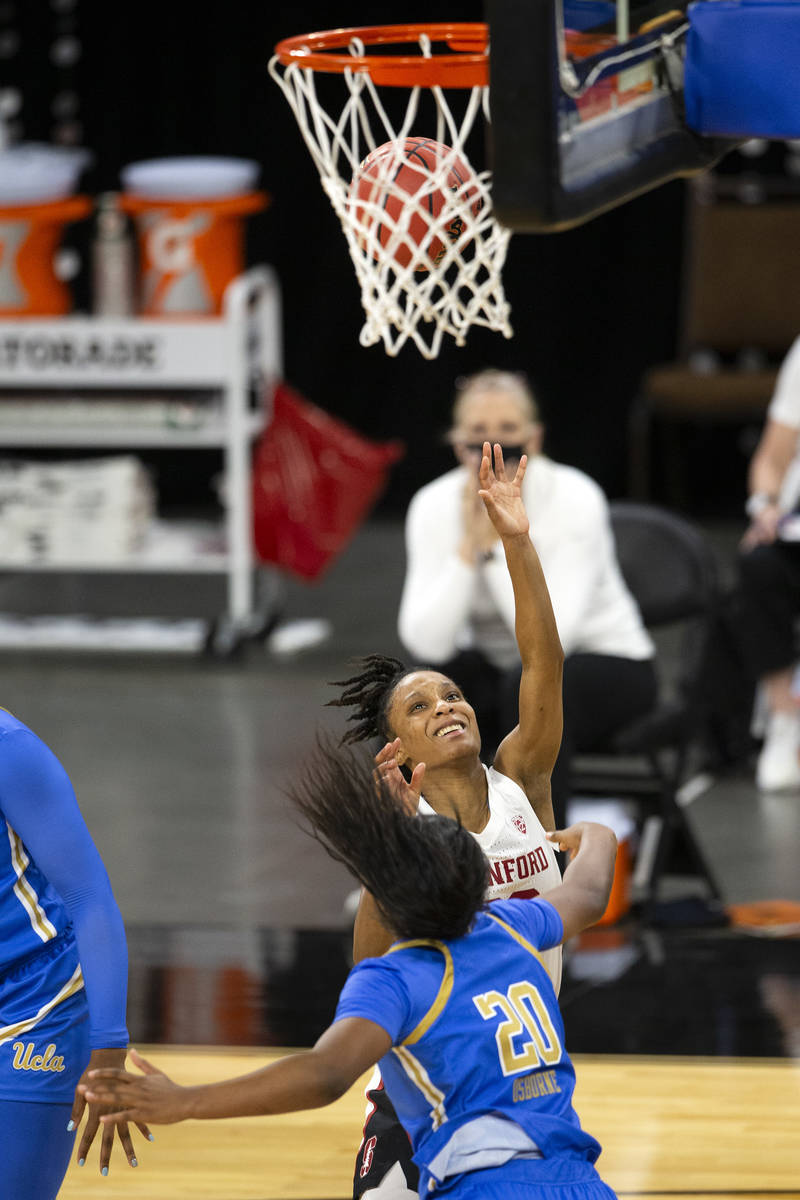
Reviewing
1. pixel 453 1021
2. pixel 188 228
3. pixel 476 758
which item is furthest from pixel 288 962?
pixel 188 228

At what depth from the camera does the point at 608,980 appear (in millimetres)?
4523

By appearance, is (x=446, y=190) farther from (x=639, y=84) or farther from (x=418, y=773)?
(x=418, y=773)

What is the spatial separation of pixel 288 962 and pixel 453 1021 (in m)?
2.56

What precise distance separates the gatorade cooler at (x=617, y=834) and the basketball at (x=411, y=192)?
1.80 m

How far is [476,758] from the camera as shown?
264cm

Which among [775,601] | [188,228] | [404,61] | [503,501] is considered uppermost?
[404,61]

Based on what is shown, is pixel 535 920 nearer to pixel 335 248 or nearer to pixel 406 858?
pixel 406 858

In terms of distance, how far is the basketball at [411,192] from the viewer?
11.3ft

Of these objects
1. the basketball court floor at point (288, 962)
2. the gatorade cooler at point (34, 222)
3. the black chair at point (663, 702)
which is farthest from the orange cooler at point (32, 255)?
the black chair at point (663, 702)

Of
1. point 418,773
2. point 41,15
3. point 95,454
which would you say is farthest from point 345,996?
point 41,15

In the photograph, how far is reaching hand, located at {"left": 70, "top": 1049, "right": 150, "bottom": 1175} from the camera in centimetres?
203

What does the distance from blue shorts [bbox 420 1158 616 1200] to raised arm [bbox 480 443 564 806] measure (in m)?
0.77

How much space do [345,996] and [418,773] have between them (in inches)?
17.6

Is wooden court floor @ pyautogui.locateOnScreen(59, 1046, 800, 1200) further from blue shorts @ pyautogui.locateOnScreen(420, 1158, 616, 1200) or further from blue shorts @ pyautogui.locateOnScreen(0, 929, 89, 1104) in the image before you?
blue shorts @ pyautogui.locateOnScreen(420, 1158, 616, 1200)
